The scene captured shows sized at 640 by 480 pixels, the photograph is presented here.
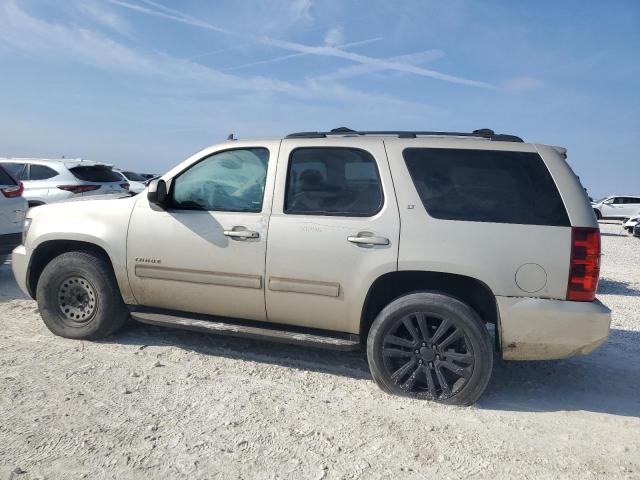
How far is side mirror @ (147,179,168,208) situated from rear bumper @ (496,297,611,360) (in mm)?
2690

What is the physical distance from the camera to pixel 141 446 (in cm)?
283

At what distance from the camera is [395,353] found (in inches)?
141

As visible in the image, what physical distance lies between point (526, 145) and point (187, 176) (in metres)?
2.66

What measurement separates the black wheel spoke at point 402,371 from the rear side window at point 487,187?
1048 millimetres

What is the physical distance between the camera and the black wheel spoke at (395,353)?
3568 mm

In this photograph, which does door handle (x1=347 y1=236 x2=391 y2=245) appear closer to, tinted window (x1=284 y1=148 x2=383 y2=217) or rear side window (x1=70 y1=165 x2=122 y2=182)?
tinted window (x1=284 y1=148 x2=383 y2=217)

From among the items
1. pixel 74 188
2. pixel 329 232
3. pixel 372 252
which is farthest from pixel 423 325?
pixel 74 188

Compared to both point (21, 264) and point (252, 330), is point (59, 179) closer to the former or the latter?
point (21, 264)

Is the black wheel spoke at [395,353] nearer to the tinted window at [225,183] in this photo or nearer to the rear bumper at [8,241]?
the tinted window at [225,183]

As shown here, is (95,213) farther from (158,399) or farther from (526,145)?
(526,145)

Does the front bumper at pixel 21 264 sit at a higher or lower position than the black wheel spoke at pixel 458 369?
higher

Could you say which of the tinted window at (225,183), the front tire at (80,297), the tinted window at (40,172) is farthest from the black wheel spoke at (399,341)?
the tinted window at (40,172)

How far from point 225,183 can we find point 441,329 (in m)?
2.05

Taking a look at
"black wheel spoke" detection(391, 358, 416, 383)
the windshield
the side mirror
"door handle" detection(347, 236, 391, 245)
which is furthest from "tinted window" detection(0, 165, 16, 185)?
the windshield
